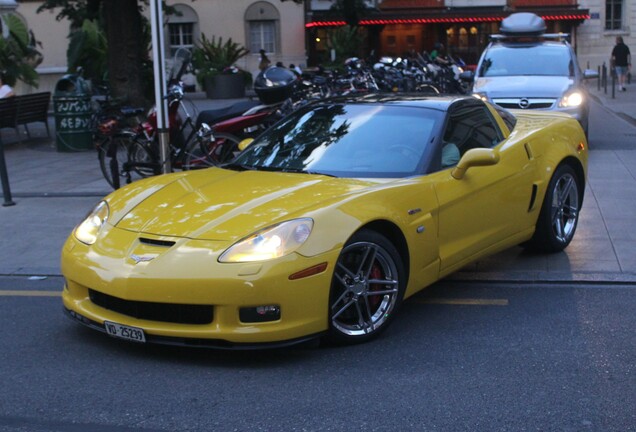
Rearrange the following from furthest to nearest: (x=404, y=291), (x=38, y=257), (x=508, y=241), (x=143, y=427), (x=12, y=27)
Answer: (x=12, y=27), (x=38, y=257), (x=508, y=241), (x=404, y=291), (x=143, y=427)

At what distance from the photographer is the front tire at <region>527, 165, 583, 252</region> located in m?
6.96

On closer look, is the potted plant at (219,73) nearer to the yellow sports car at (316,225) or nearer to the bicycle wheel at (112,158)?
the bicycle wheel at (112,158)

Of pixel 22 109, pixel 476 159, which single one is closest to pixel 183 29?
pixel 22 109

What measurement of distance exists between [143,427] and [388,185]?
7.29 feet

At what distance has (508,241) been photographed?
21.3 feet

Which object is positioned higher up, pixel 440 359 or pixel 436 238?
pixel 436 238

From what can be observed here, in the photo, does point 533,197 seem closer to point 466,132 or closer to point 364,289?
point 466,132

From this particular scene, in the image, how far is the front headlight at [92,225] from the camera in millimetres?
5240

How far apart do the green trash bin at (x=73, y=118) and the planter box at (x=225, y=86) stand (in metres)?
14.7

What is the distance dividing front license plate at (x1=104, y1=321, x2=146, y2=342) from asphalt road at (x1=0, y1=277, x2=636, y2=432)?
169 mm

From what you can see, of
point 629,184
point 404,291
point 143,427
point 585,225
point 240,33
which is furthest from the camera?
point 240,33

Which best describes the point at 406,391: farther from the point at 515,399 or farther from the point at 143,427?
the point at 143,427

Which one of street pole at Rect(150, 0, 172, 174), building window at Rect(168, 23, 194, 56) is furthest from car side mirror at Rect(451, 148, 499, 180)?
building window at Rect(168, 23, 194, 56)

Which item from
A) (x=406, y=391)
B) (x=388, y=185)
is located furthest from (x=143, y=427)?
(x=388, y=185)
